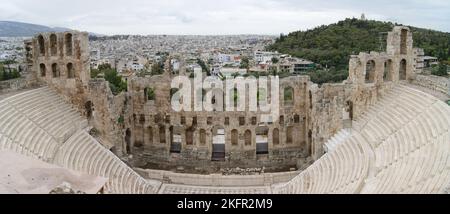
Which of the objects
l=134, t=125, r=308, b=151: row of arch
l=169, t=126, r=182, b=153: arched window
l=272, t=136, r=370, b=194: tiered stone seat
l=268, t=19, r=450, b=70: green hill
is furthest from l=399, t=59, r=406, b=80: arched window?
l=268, t=19, r=450, b=70: green hill

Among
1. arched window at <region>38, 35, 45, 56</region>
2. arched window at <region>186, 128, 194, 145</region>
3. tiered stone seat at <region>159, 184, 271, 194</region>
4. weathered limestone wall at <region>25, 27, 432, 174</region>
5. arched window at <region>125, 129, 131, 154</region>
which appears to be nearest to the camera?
tiered stone seat at <region>159, 184, 271, 194</region>

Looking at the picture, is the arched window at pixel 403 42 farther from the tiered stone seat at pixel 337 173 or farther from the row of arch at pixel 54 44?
the row of arch at pixel 54 44

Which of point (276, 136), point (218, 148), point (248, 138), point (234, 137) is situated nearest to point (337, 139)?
point (276, 136)

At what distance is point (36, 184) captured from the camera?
14523 mm

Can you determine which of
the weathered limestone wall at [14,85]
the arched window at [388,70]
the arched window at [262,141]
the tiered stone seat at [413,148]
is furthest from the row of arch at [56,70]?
the arched window at [388,70]

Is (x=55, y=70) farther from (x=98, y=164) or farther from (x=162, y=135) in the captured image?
(x=98, y=164)

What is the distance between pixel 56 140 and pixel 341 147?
12832 mm

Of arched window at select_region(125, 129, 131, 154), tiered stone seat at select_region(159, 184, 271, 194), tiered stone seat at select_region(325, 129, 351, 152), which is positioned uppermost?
tiered stone seat at select_region(325, 129, 351, 152)

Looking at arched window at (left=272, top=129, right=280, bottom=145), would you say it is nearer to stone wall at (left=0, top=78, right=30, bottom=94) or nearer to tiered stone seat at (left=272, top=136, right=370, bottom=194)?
tiered stone seat at (left=272, top=136, right=370, bottom=194)

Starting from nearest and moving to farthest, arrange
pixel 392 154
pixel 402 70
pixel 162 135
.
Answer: pixel 392 154 < pixel 402 70 < pixel 162 135

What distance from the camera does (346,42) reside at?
6256cm

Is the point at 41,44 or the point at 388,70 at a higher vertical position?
Result: the point at 41,44

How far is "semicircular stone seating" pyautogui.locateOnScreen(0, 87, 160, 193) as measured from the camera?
1944 centimetres

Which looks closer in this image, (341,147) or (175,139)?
(341,147)
